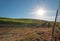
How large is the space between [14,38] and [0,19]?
0.65 metres

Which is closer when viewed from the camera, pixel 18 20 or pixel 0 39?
pixel 0 39

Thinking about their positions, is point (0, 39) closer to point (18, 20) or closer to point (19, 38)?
point (19, 38)

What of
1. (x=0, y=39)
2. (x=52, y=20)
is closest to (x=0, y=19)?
(x=0, y=39)

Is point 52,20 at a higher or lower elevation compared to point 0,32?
higher

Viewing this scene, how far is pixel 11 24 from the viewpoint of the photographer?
3990mm

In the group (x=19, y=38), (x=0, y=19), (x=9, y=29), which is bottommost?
(x=19, y=38)

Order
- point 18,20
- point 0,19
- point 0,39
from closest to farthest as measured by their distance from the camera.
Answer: point 0,39, point 0,19, point 18,20

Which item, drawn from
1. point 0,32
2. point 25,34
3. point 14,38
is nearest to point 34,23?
point 25,34

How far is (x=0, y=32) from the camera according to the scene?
12.4 ft

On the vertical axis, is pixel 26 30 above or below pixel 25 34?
above

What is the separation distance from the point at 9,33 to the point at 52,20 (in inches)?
52.8

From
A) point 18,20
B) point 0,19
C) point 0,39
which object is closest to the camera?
point 0,39

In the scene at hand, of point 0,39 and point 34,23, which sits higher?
point 34,23

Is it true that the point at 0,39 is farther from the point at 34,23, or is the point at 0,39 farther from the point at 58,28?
the point at 58,28
